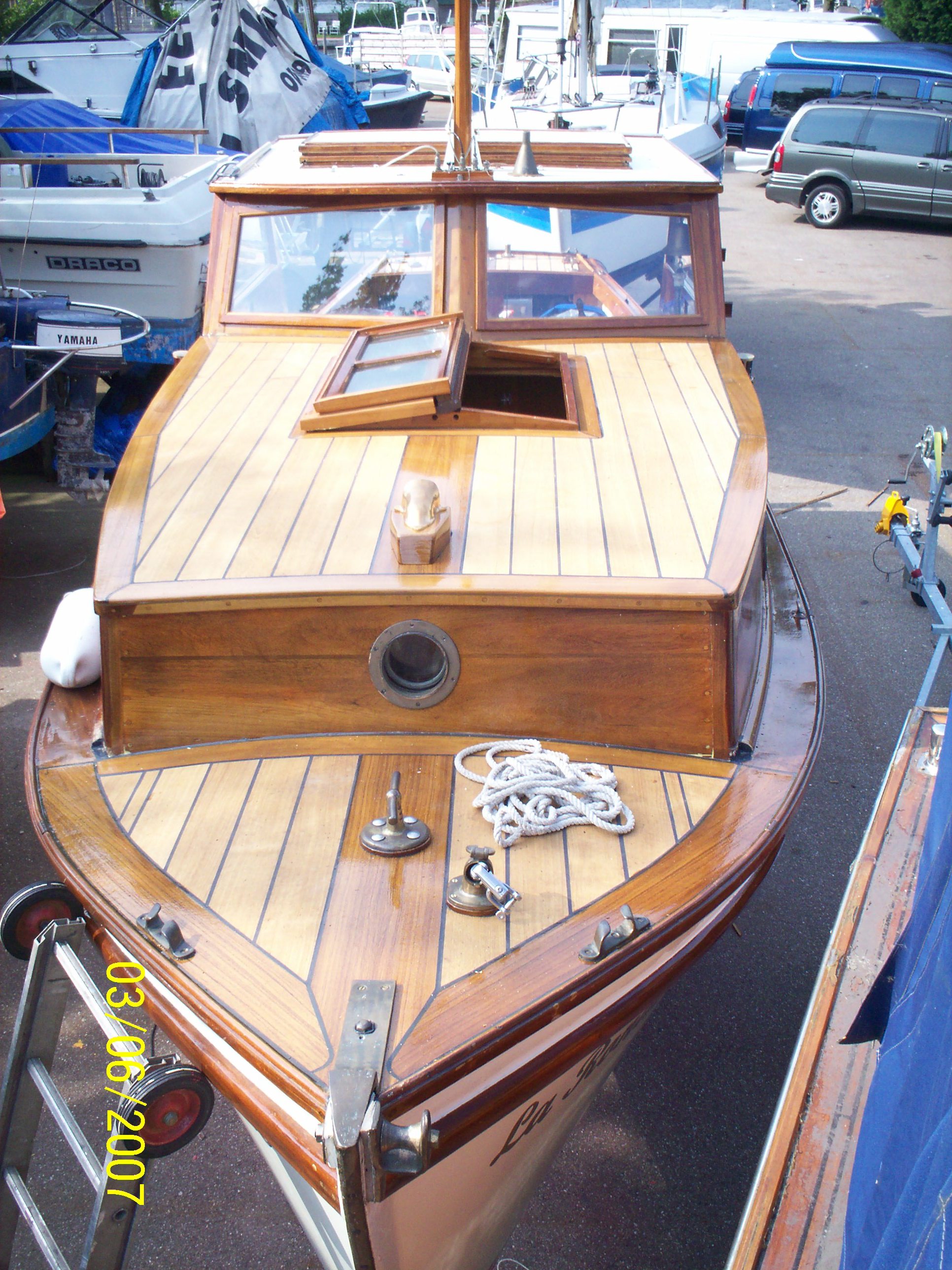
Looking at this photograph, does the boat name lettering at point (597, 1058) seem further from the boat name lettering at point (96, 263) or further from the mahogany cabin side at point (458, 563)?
the boat name lettering at point (96, 263)

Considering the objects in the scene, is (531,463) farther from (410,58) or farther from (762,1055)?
(410,58)

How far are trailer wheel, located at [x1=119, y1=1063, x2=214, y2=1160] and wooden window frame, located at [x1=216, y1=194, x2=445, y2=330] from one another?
2675 mm

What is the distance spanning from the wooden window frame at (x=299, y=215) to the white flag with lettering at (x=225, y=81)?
6.75 metres

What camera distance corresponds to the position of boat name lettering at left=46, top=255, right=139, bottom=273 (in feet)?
20.3

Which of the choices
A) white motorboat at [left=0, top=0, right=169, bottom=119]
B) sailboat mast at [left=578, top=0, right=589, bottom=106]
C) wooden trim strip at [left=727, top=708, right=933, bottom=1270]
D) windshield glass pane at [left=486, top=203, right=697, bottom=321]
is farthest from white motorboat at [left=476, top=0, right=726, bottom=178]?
wooden trim strip at [left=727, top=708, right=933, bottom=1270]

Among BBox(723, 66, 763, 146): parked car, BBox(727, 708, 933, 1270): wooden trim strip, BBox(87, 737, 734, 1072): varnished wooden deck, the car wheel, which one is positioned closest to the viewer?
BBox(87, 737, 734, 1072): varnished wooden deck

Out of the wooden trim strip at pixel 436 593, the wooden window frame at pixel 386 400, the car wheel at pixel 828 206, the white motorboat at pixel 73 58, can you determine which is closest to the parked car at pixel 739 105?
the car wheel at pixel 828 206

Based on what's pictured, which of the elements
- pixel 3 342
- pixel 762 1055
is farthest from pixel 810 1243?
pixel 3 342

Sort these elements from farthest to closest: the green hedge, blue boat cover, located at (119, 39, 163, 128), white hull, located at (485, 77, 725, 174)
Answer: the green hedge < blue boat cover, located at (119, 39, 163, 128) < white hull, located at (485, 77, 725, 174)

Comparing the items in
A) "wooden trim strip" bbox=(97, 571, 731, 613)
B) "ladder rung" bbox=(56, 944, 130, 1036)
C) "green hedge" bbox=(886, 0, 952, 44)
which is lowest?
"ladder rung" bbox=(56, 944, 130, 1036)

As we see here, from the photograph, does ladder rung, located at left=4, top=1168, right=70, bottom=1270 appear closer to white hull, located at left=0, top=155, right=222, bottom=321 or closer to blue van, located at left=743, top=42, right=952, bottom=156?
white hull, located at left=0, top=155, right=222, bottom=321

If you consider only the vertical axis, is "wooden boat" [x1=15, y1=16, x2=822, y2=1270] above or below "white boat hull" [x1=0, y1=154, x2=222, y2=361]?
below

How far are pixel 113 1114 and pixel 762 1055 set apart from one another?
1770 mm

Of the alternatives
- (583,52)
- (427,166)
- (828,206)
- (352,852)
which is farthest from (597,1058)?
(828,206)
